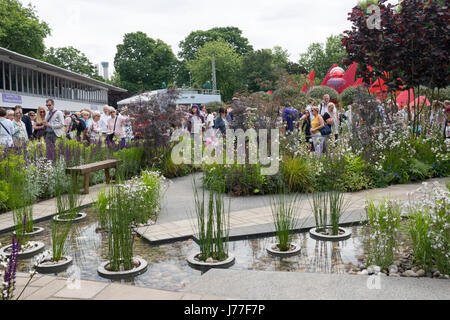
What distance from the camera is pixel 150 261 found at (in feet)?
12.1

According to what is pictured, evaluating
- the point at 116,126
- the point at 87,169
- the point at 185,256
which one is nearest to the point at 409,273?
the point at 185,256

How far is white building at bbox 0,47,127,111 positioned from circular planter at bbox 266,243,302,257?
74.2 ft

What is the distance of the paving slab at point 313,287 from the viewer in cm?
268

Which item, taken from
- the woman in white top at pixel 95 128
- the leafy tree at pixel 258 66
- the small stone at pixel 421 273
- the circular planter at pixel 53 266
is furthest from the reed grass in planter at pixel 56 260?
the leafy tree at pixel 258 66

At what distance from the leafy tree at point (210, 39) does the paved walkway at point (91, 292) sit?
6381 centimetres

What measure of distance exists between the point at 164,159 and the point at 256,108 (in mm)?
2301

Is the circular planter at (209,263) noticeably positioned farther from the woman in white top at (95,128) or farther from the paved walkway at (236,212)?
the woman in white top at (95,128)

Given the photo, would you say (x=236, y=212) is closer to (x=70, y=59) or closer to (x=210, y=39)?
(x=70, y=59)

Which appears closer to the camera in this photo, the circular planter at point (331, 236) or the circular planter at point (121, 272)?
the circular planter at point (121, 272)

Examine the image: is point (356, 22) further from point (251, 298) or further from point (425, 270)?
point (251, 298)

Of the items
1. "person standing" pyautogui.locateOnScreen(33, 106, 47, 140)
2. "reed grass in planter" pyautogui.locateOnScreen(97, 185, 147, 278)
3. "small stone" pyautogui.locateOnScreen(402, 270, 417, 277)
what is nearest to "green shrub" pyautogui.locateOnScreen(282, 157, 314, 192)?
"small stone" pyautogui.locateOnScreen(402, 270, 417, 277)

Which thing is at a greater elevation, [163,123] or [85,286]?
[163,123]
